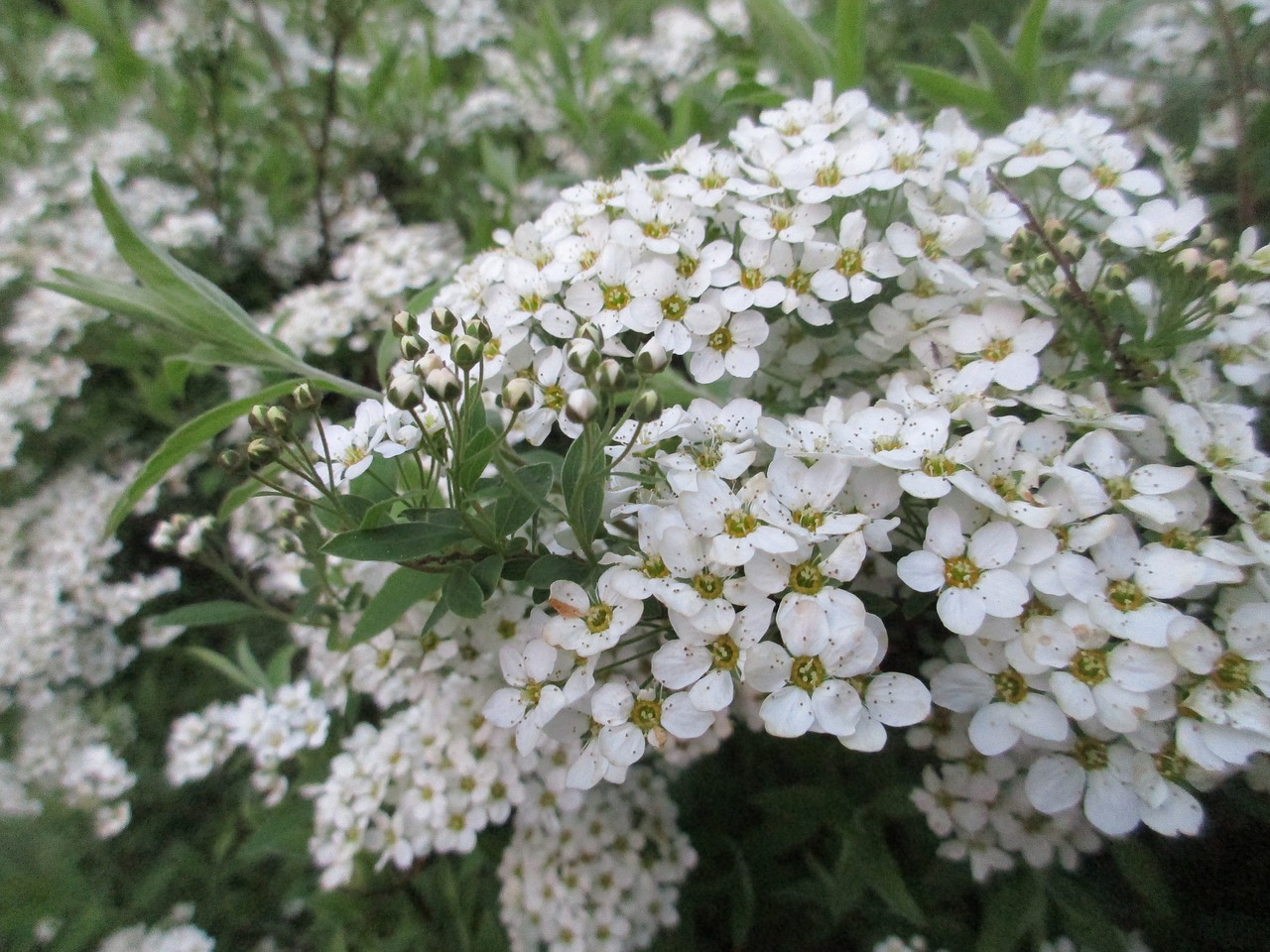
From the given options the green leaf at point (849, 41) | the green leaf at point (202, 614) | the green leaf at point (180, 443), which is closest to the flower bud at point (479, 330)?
the green leaf at point (180, 443)

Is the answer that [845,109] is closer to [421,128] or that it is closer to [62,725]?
[421,128]

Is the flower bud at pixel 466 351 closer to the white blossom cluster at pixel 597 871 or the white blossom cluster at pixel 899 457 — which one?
the white blossom cluster at pixel 899 457

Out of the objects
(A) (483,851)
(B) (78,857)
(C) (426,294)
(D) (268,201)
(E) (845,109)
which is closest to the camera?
(E) (845,109)

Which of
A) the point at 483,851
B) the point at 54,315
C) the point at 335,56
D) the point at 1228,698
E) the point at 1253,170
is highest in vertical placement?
the point at 335,56

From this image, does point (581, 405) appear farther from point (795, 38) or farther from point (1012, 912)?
point (1012, 912)

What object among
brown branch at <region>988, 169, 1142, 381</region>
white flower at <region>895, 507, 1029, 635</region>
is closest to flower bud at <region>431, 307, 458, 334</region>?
white flower at <region>895, 507, 1029, 635</region>

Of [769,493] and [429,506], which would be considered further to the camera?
[429,506]

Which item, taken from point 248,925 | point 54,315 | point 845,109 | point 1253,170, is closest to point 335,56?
point 54,315
